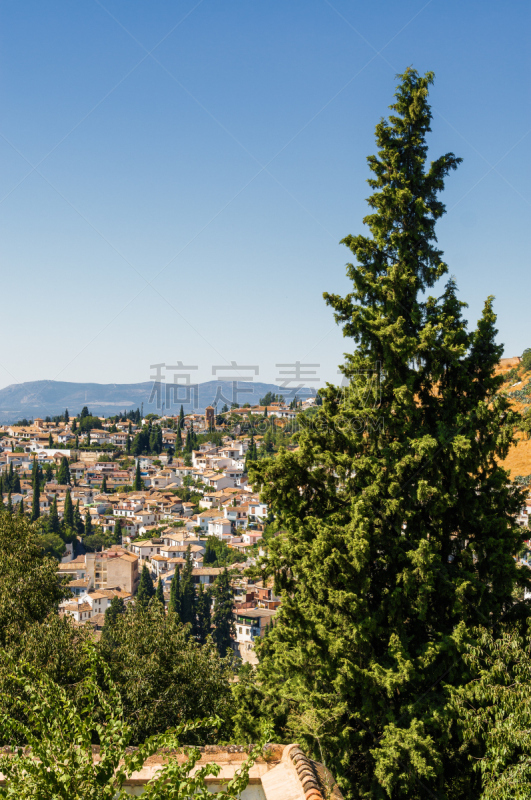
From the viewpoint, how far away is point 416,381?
6238 mm

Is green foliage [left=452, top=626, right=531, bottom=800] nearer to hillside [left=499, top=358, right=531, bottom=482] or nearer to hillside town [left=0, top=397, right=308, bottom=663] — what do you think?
hillside [left=499, top=358, right=531, bottom=482]

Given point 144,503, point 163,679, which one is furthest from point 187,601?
point 144,503

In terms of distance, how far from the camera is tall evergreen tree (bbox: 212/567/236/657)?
3458 cm

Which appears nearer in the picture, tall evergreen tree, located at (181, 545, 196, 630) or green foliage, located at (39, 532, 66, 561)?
tall evergreen tree, located at (181, 545, 196, 630)

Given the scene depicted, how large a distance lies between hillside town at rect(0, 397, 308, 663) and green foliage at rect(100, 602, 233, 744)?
11.1 metres

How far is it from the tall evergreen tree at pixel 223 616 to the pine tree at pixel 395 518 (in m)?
30.1

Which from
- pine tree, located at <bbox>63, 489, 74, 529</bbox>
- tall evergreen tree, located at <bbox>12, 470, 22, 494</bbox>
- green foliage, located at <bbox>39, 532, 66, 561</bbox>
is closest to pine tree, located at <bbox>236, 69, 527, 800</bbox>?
green foliage, located at <bbox>39, 532, 66, 561</bbox>

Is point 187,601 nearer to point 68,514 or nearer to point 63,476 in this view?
point 68,514

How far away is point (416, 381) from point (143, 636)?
5817 millimetres

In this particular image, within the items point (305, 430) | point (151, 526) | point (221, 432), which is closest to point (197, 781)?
point (305, 430)

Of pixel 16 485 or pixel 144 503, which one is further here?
pixel 144 503

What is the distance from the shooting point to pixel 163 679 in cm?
809

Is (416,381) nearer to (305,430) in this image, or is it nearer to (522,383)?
(305,430)

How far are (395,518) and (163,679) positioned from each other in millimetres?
4562
